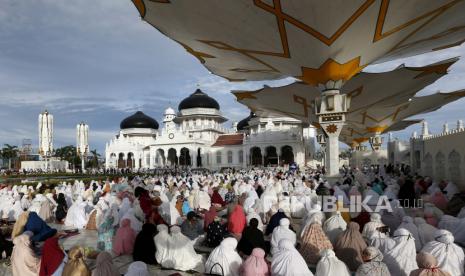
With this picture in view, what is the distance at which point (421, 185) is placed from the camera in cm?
1329

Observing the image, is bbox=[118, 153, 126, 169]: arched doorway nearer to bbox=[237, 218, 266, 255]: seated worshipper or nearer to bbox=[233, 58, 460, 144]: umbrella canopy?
bbox=[233, 58, 460, 144]: umbrella canopy

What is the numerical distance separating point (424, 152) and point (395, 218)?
1463 centimetres

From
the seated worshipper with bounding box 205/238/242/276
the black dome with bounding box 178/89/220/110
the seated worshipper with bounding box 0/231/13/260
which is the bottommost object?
the seated worshipper with bounding box 0/231/13/260

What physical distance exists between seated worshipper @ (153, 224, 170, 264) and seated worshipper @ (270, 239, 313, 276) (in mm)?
2224

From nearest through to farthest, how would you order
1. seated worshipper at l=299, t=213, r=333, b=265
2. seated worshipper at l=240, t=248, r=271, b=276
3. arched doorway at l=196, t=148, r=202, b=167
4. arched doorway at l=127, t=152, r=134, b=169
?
1. seated worshipper at l=240, t=248, r=271, b=276
2. seated worshipper at l=299, t=213, r=333, b=265
3. arched doorway at l=196, t=148, r=202, b=167
4. arched doorway at l=127, t=152, r=134, b=169

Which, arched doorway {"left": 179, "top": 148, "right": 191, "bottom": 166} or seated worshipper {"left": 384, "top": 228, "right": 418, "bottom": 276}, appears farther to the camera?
arched doorway {"left": 179, "top": 148, "right": 191, "bottom": 166}

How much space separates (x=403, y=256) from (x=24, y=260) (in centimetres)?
569

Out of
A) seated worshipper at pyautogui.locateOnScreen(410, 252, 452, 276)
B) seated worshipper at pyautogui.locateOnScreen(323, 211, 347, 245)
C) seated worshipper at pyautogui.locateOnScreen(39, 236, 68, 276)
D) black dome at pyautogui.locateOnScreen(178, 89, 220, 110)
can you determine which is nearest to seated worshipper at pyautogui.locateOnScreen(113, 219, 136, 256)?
seated worshipper at pyautogui.locateOnScreen(39, 236, 68, 276)

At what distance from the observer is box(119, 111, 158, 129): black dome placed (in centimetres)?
5564

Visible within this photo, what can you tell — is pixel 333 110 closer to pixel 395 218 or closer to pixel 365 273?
pixel 395 218

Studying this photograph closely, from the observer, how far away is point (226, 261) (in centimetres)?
513

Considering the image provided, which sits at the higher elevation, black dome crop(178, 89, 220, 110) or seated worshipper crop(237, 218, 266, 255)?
→ black dome crop(178, 89, 220, 110)

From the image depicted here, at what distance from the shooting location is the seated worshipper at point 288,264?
444 centimetres

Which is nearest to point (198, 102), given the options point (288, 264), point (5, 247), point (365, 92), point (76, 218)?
point (365, 92)
